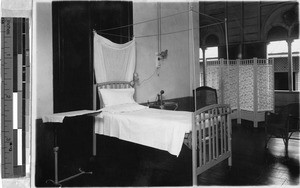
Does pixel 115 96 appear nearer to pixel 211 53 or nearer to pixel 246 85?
pixel 246 85

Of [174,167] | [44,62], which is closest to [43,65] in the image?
[44,62]

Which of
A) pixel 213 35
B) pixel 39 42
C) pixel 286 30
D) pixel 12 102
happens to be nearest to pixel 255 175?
pixel 12 102

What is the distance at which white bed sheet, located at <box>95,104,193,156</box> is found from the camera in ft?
11.9

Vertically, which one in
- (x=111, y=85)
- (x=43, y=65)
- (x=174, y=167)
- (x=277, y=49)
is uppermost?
(x=277, y=49)

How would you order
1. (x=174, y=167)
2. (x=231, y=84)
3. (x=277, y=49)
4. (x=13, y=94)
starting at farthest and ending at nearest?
(x=277, y=49), (x=231, y=84), (x=174, y=167), (x=13, y=94)

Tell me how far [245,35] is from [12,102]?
288 inches

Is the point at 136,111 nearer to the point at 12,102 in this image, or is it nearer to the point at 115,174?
the point at 115,174

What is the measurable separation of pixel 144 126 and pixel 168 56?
3.10 metres

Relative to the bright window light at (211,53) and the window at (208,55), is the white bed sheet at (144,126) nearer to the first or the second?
the window at (208,55)

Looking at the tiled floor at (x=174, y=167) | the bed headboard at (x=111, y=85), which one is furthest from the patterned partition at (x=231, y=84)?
the bed headboard at (x=111, y=85)

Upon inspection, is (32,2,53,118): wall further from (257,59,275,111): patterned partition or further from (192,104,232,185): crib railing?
(257,59,275,111): patterned partition

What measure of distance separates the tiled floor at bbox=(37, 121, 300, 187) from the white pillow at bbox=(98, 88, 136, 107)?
719mm

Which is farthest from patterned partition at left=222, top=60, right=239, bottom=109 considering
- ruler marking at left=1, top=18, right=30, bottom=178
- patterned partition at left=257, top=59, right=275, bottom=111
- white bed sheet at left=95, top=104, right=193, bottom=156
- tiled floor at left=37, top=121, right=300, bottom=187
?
ruler marking at left=1, top=18, right=30, bottom=178

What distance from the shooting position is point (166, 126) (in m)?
3.73
